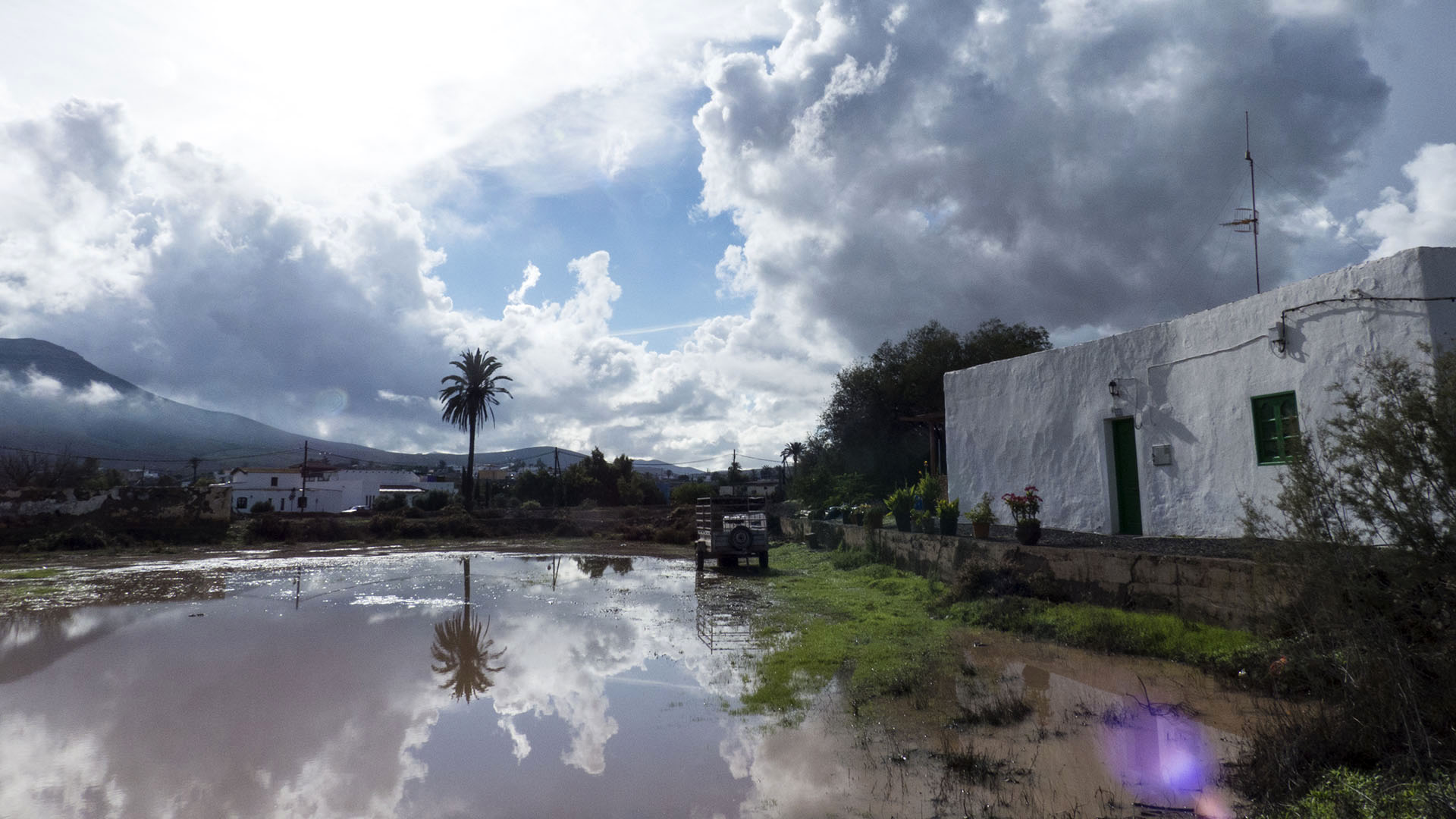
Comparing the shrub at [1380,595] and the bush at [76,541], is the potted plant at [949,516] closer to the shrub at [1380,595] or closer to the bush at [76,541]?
the shrub at [1380,595]

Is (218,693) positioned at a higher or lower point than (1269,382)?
lower

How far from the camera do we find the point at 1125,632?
30.9 ft

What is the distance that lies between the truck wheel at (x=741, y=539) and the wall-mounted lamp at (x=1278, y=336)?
1245 centimetres

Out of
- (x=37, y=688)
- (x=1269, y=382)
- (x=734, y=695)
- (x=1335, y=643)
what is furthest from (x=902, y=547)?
(x=37, y=688)

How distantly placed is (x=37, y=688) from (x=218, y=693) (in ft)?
8.18

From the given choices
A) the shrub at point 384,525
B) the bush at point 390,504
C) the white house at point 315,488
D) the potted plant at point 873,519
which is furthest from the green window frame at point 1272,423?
the white house at point 315,488

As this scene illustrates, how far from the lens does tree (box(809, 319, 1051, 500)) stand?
32.0m

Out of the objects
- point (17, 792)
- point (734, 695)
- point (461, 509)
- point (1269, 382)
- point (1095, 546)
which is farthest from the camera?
point (461, 509)

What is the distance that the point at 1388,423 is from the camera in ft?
17.1

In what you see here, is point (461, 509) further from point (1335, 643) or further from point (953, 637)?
point (1335, 643)

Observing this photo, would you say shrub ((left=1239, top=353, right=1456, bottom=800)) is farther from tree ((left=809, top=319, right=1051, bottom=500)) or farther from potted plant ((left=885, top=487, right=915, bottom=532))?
tree ((left=809, top=319, right=1051, bottom=500))

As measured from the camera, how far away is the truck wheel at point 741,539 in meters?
20.3

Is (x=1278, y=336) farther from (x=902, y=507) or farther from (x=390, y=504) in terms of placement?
(x=390, y=504)

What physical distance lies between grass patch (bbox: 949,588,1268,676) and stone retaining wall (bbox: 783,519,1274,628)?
23 centimetres
